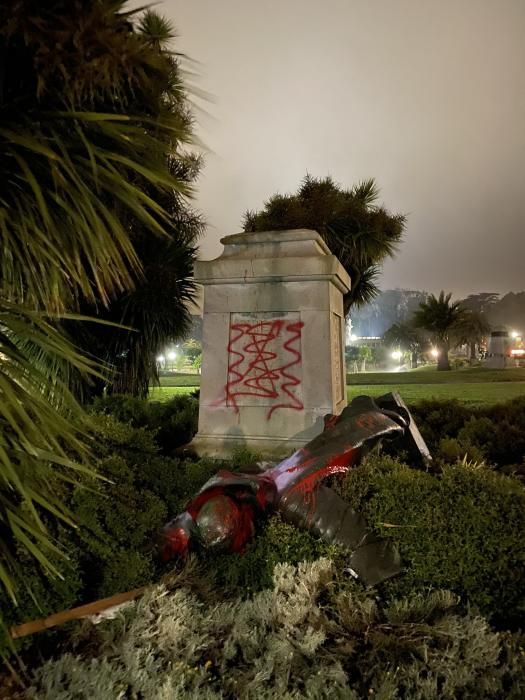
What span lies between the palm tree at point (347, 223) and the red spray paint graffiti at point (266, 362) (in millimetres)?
9064

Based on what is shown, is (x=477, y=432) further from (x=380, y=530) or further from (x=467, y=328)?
(x=467, y=328)

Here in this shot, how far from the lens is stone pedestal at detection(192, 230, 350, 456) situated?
5.35 metres

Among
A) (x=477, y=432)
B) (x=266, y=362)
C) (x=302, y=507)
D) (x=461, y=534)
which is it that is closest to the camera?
(x=461, y=534)

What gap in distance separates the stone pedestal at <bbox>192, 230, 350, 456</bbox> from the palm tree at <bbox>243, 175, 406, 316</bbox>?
8752 mm

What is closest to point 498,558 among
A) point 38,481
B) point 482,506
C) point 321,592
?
point 482,506

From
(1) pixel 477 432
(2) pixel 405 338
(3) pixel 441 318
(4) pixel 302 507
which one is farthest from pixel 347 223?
(2) pixel 405 338

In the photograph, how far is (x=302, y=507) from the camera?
10.8 feet

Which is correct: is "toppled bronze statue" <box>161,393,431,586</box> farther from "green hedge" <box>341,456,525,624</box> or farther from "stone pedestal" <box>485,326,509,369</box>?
"stone pedestal" <box>485,326,509,369</box>

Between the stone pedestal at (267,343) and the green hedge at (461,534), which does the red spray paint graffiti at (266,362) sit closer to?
the stone pedestal at (267,343)

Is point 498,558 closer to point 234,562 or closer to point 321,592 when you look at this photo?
point 321,592

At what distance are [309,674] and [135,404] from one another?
5799mm

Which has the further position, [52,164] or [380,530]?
[380,530]

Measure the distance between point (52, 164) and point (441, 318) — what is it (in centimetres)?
4393

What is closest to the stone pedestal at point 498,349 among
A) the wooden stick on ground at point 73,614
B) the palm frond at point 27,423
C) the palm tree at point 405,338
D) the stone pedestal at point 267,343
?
the palm tree at point 405,338
